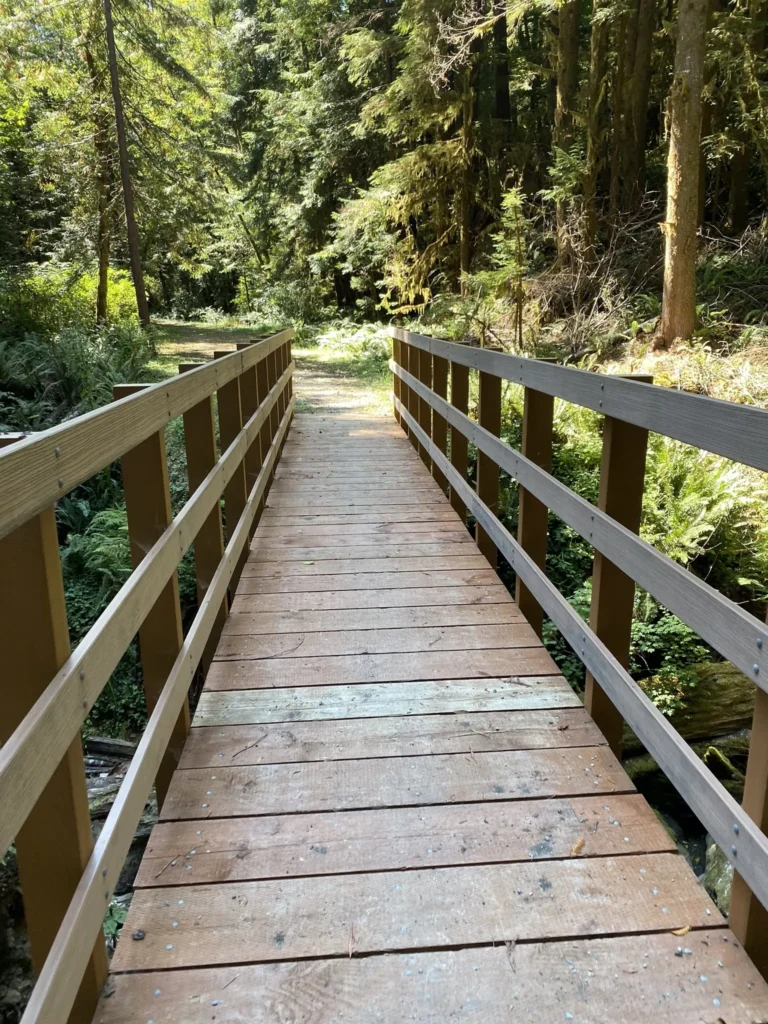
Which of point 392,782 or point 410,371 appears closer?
point 392,782

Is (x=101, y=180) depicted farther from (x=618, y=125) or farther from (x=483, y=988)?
(x=483, y=988)

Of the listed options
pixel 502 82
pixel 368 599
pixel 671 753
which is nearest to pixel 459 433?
pixel 368 599

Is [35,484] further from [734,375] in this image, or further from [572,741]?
[734,375]

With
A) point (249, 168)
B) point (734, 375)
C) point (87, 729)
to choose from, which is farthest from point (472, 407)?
point (249, 168)

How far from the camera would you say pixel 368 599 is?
4.07 metres

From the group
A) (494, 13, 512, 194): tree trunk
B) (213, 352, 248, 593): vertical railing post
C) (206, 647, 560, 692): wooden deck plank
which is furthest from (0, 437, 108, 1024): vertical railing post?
(494, 13, 512, 194): tree trunk

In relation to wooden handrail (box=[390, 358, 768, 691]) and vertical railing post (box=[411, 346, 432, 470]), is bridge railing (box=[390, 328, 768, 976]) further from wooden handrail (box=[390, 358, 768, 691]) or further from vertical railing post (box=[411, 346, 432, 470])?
vertical railing post (box=[411, 346, 432, 470])

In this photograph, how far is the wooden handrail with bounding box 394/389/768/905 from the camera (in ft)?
5.35

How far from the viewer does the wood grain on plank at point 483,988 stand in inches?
64.7

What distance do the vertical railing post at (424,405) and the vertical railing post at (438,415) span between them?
1.84 feet

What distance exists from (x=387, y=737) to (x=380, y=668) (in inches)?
21.7

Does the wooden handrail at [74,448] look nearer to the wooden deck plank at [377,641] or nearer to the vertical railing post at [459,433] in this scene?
the wooden deck plank at [377,641]

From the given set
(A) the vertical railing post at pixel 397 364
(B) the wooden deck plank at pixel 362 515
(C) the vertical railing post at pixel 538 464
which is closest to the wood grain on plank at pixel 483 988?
(C) the vertical railing post at pixel 538 464

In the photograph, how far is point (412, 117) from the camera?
15781mm
